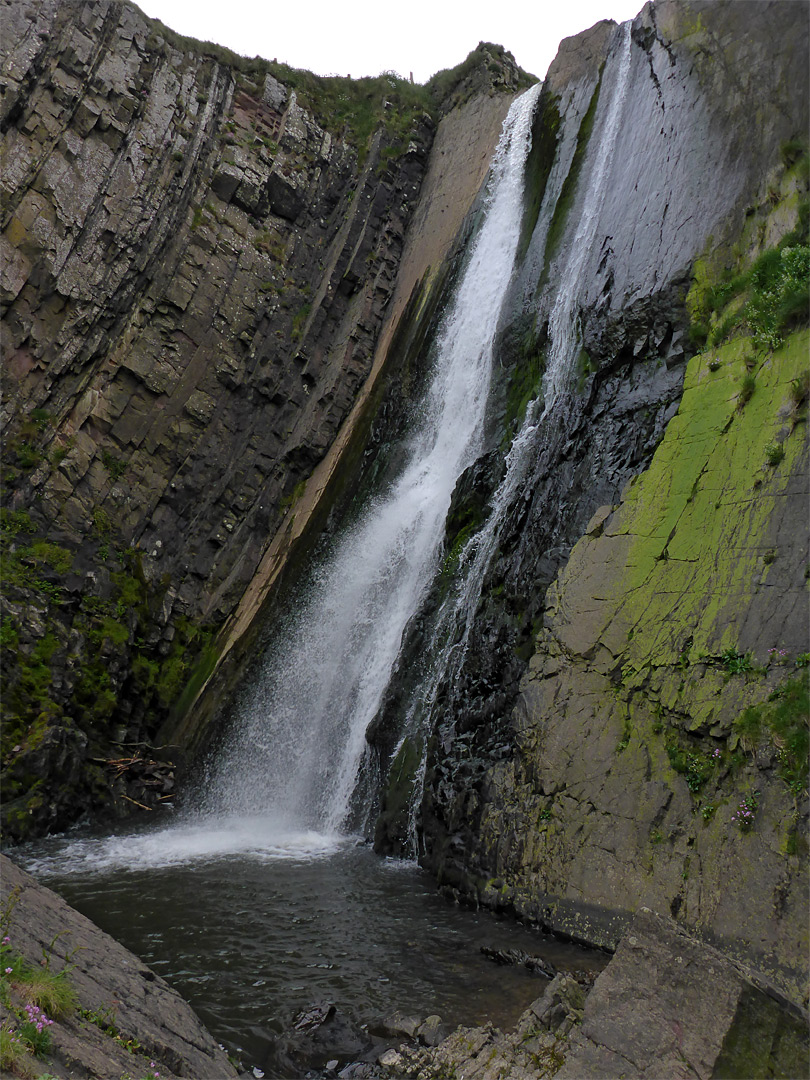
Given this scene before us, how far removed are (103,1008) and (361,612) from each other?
A: 1011 cm

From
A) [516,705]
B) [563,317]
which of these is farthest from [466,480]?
[516,705]

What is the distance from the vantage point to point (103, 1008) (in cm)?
453

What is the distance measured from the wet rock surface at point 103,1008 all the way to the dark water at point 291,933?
66 cm

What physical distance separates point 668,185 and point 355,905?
11635 millimetres

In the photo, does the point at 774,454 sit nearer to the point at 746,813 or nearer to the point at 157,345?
the point at 746,813

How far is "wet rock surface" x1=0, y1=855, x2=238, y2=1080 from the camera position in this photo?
3.79 meters

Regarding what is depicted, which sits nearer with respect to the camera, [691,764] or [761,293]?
[691,764]

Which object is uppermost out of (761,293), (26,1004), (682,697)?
(761,293)

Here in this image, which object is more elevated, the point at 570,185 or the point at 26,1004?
the point at 570,185

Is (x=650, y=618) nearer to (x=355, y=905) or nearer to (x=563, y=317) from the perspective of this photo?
(x=355, y=905)

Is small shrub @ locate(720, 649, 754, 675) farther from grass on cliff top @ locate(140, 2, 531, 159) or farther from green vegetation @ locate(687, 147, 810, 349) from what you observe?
grass on cliff top @ locate(140, 2, 531, 159)

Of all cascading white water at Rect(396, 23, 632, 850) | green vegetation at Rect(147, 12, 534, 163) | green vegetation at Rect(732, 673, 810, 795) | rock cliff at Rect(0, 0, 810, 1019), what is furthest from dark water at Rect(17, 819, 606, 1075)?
green vegetation at Rect(147, 12, 534, 163)

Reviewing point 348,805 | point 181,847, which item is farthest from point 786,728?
point 181,847

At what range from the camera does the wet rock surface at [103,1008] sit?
3793 millimetres
